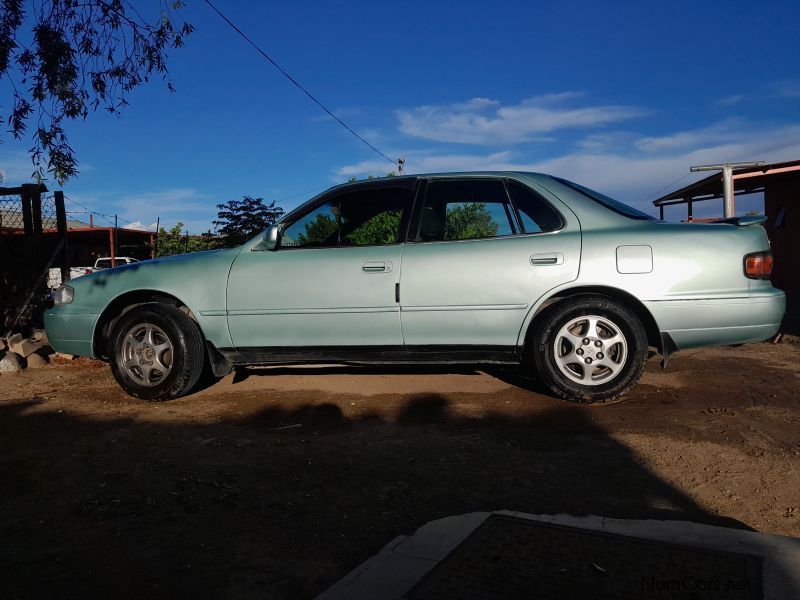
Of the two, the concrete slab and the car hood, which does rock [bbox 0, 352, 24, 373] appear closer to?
the car hood

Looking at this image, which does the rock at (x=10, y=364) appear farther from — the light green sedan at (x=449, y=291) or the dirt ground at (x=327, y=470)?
the light green sedan at (x=449, y=291)

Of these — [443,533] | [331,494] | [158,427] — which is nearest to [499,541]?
[443,533]

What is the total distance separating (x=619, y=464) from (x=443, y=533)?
1.28 metres

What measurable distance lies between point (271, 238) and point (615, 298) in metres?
2.55

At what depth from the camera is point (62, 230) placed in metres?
8.19

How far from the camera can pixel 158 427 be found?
4168 mm

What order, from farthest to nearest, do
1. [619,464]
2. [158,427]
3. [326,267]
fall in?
[326,267]
[158,427]
[619,464]

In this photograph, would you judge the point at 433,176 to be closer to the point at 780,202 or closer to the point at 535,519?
the point at 535,519

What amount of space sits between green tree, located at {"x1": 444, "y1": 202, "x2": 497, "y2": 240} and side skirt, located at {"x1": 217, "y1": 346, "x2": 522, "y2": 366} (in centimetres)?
84

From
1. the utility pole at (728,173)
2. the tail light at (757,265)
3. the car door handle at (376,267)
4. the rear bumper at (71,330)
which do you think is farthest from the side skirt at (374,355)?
the utility pole at (728,173)

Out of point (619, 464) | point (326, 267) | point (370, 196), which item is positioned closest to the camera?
point (619, 464)

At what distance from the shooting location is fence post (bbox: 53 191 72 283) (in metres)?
8.12

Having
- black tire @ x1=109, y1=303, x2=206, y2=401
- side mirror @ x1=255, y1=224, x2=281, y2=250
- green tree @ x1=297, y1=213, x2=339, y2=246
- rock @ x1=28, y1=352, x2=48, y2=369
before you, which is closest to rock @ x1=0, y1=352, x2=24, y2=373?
rock @ x1=28, y1=352, x2=48, y2=369

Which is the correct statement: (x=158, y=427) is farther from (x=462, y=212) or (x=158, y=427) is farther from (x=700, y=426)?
(x=700, y=426)
